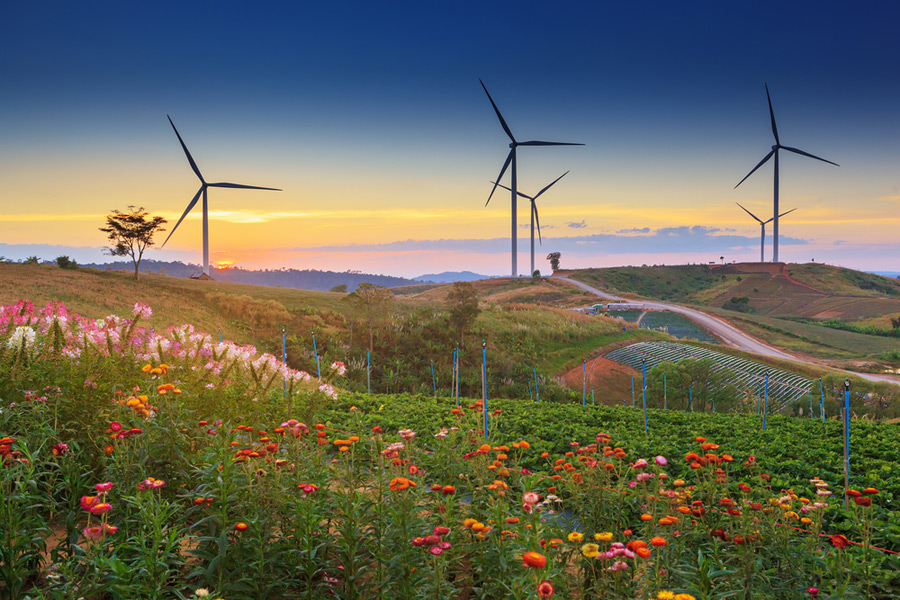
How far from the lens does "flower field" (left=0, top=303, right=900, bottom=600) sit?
3.50 metres

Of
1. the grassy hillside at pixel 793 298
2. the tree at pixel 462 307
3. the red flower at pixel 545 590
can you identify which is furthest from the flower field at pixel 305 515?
the grassy hillside at pixel 793 298

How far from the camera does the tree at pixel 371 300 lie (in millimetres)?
24125

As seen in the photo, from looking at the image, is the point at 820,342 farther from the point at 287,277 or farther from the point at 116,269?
the point at 287,277

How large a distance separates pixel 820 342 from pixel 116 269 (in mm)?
56973

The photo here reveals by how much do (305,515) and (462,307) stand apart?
22285mm

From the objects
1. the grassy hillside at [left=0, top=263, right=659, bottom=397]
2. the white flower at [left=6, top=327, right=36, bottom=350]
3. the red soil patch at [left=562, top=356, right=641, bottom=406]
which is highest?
the white flower at [left=6, top=327, right=36, bottom=350]

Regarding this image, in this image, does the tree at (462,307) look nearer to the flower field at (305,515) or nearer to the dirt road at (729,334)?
the flower field at (305,515)

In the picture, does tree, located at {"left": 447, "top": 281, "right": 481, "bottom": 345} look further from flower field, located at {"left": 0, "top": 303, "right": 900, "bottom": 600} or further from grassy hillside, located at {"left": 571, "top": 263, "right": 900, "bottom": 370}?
grassy hillside, located at {"left": 571, "top": 263, "right": 900, "bottom": 370}

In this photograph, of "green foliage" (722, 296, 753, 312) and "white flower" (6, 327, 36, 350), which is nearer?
"white flower" (6, 327, 36, 350)

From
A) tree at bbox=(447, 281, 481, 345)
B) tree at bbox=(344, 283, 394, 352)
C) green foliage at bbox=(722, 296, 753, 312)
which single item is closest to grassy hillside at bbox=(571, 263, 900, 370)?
green foliage at bbox=(722, 296, 753, 312)

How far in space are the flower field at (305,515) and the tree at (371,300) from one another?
17106 mm

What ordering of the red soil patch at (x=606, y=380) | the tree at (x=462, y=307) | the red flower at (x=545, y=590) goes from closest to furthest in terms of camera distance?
the red flower at (x=545, y=590) → the red soil patch at (x=606, y=380) → the tree at (x=462, y=307)

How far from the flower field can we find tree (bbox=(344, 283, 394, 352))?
17.1 meters

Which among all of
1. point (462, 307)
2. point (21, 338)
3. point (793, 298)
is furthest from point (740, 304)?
point (21, 338)
